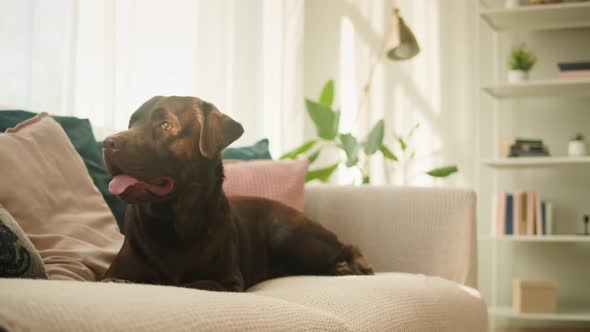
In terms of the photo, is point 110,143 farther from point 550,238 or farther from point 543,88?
point 543,88

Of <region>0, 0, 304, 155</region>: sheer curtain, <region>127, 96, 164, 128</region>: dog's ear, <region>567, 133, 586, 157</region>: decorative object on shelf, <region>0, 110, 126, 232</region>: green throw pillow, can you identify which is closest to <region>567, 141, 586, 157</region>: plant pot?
<region>567, 133, 586, 157</region>: decorative object on shelf

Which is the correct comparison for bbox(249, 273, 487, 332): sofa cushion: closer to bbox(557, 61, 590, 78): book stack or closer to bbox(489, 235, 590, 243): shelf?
bbox(489, 235, 590, 243): shelf

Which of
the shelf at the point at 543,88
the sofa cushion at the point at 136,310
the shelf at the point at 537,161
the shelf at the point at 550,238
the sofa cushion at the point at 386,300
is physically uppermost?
the shelf at the point at 543,88

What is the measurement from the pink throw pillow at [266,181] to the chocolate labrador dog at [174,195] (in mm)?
612

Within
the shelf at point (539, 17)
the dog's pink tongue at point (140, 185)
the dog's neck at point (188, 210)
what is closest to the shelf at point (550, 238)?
the shelf at point (539, 17)

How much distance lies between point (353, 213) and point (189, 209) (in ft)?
3.06

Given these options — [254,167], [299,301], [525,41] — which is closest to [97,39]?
[254,167]

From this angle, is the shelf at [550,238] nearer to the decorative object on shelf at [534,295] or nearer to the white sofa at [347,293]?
the decorative object on shelf at [534,295]

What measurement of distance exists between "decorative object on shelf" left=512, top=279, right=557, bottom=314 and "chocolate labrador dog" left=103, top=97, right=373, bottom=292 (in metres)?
2.71

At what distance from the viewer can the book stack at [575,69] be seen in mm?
3977

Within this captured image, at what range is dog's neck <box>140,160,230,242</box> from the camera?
4.62 ft

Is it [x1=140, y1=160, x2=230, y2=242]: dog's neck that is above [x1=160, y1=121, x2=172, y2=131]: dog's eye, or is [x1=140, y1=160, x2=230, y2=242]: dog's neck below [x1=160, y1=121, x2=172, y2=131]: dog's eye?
below

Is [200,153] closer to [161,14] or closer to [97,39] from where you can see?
[97,39]

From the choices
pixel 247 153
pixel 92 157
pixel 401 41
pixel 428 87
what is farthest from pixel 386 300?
pixel 428 87
